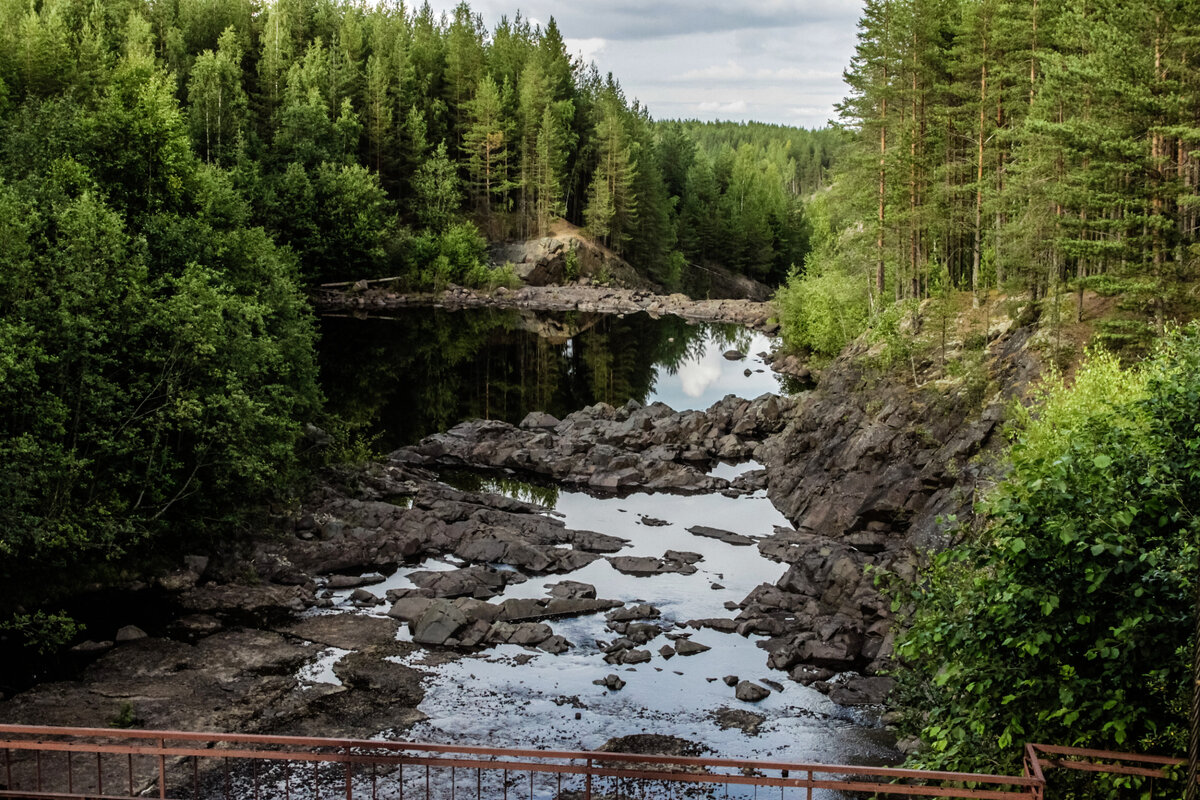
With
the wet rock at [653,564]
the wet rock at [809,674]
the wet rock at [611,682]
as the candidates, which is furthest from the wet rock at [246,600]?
the wet rock at [809,674]

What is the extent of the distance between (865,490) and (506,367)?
4106 cm

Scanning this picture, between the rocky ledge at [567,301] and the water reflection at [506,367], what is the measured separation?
4.55 metres

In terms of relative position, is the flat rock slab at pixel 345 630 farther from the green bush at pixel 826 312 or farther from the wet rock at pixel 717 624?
the green bush at pixel 826 312

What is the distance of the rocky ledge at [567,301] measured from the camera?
10581 centimetres

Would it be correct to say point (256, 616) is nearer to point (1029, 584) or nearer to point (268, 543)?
point (268, 543)

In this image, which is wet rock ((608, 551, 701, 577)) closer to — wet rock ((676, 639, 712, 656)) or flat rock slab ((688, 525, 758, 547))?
flat rock slab ((688, 525, 758, 547))

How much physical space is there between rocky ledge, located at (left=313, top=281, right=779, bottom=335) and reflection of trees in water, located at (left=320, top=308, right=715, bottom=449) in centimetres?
450

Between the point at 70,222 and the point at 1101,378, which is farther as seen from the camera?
the point at 70,222

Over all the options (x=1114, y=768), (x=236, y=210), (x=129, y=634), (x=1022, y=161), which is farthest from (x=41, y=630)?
(x=1022, y=161)

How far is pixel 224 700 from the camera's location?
25.3m

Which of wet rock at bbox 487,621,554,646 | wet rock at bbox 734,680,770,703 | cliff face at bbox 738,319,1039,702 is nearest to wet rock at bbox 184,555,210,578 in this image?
wet rock at bbox 487,621,554,646

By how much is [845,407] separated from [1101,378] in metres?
22.7

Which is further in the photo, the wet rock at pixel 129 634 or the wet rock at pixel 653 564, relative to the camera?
the wet rock at pixel 653 564

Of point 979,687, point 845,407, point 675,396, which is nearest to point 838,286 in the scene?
point 675,396
